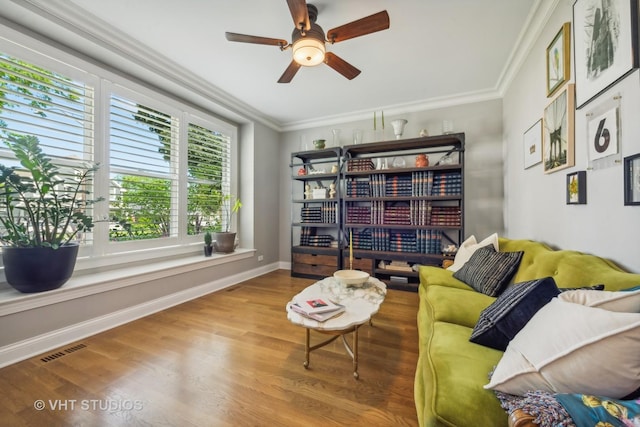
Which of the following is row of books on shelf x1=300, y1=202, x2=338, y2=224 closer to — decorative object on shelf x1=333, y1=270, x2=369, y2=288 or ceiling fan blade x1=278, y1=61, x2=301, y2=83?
decorative object on shelf x1=333, y1=270, x2=369, y2=288

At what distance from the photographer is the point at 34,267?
1.79 meters

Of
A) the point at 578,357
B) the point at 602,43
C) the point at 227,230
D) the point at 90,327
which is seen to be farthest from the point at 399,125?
the point at 90,327

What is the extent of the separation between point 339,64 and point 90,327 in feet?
10.2

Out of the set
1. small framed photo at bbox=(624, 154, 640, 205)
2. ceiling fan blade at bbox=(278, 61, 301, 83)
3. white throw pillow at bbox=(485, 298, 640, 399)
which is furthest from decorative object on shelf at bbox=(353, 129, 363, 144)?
white throw pillow at bbox=(485, 298, 640, 399)

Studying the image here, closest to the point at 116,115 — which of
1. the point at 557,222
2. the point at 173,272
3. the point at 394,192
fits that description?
the point at 173,272

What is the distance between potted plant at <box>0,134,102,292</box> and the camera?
1720 millimetres

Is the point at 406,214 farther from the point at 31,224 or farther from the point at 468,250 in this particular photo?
the point at 31,224

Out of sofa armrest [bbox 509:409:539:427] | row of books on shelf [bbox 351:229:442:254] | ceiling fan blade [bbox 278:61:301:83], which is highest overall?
ceiling fan blade [bbox 278:61:301:83]

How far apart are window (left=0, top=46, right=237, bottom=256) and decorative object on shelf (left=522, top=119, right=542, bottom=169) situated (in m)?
3.73

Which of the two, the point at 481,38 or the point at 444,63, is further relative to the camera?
the point at 444,63

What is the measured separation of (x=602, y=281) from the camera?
1072mm

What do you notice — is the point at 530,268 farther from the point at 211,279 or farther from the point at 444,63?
the point at 211,279

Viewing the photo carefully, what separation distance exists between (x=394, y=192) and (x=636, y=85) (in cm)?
239

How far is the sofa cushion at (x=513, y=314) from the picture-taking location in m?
1.04
